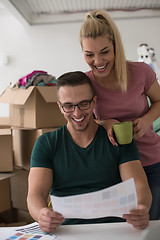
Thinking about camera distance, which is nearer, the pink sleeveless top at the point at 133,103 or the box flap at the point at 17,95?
the pink sleeveless top at the point at 133,103

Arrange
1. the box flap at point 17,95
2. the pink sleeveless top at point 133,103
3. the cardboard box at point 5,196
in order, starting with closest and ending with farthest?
1. the pink sleeveless top at point 133,103
2. the box flap at point 17,95
3. the cardboard box at point 5,196

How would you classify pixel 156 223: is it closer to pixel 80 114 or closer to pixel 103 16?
pixel 80 114

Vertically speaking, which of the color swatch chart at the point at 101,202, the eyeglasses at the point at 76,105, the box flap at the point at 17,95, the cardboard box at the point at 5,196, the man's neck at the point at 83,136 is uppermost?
the box flap at the point at 17,95

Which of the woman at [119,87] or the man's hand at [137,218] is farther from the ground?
the woman at [119,87]

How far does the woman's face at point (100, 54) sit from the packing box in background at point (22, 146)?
118cm

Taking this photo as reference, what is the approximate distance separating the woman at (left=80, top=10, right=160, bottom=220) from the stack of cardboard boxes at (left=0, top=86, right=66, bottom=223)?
86cm

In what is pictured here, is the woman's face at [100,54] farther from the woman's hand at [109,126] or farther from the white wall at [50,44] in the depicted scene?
the white wall at [50,44]

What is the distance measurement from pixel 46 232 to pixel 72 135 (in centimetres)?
47

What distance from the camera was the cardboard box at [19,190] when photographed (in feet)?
7.82

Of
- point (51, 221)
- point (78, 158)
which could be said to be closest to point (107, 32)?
point (78, 158)

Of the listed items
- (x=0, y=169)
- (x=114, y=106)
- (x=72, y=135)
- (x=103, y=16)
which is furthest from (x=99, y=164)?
(x=0, y=169)

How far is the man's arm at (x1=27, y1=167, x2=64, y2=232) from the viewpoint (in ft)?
2.86

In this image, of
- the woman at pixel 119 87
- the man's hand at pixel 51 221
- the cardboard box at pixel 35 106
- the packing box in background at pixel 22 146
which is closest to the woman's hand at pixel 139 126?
the woman at pixel 119 87

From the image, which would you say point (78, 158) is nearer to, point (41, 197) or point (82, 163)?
point (82, 163)
